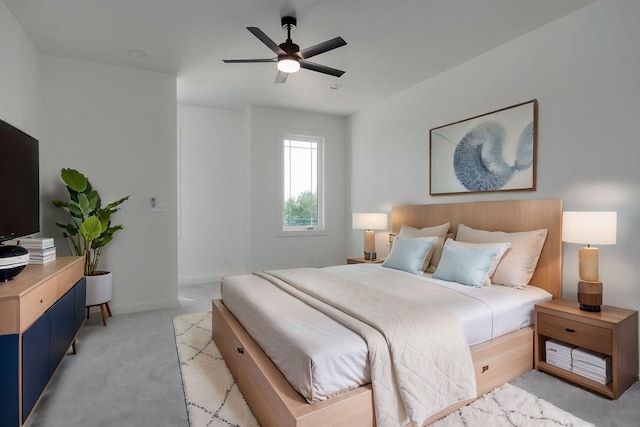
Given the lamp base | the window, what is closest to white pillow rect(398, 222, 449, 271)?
the lamp base

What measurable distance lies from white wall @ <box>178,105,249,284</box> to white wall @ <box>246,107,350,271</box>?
0.25 m

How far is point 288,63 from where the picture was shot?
8.75 ft

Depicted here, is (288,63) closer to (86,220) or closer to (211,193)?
(86,220)

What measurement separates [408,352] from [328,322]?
0.43 meters

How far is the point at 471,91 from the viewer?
3.45 metres

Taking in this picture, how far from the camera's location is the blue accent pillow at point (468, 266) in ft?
8.63

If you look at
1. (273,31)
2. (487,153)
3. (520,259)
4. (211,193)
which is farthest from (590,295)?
(211,193)

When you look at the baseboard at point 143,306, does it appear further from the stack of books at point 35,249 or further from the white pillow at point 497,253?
the white pillow at point 497,253

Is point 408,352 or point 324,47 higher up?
point 324,47

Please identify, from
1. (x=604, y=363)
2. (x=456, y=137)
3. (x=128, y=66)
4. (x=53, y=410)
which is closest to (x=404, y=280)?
(x=604, y=363)

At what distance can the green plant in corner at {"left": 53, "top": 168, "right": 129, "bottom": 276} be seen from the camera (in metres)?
3.17

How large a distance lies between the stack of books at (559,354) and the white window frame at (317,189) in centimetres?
360

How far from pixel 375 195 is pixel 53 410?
402cm

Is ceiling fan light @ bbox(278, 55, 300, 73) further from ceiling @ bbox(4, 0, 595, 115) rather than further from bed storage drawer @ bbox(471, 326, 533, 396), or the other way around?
bed storage drawer @ bbox(471, 326, 533, 396)
